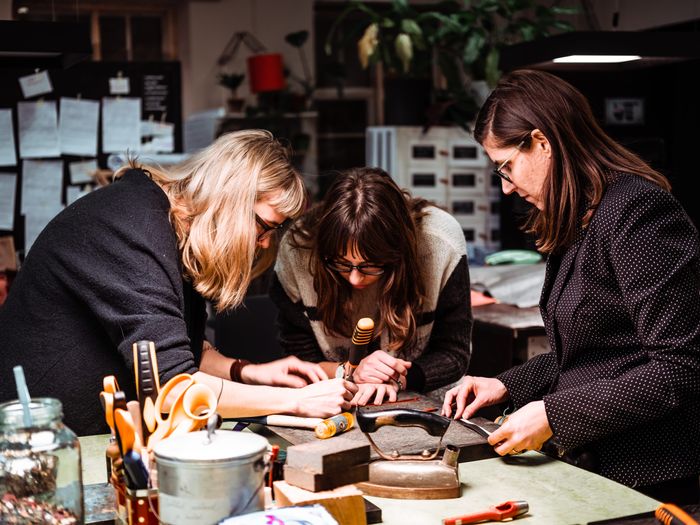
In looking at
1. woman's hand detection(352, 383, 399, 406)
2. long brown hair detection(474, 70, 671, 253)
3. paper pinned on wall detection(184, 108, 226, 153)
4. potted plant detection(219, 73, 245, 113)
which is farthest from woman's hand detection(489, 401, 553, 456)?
potted plant detection(219, 73, 245, 113)

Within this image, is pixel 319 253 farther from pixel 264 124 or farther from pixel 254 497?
pixel 264 124

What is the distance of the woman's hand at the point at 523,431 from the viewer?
1.60 metres

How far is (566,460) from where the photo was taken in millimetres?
1812

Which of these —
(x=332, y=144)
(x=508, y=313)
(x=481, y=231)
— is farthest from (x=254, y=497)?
(x=332, y=144)

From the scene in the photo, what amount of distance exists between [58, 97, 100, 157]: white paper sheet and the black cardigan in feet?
8.54

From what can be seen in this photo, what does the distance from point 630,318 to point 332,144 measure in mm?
6358

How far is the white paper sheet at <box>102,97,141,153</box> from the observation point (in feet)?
14.6

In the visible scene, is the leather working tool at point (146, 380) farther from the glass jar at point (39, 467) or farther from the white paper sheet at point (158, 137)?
the white paper sheet at point (158, 137)

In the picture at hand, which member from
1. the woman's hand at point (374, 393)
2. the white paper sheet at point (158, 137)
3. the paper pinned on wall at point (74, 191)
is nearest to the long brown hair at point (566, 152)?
the woman's hand at point (374, 393)

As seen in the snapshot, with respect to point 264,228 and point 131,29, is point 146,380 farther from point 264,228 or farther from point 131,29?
point 131,29

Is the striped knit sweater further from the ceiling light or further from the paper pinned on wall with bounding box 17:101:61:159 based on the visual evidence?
the paper pinned on wall with bounding box 17:101:61:159

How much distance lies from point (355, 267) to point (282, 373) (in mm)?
328

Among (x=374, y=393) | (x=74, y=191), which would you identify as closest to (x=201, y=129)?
(x=74, y=191)

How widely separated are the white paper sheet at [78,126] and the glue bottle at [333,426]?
3015 mm
